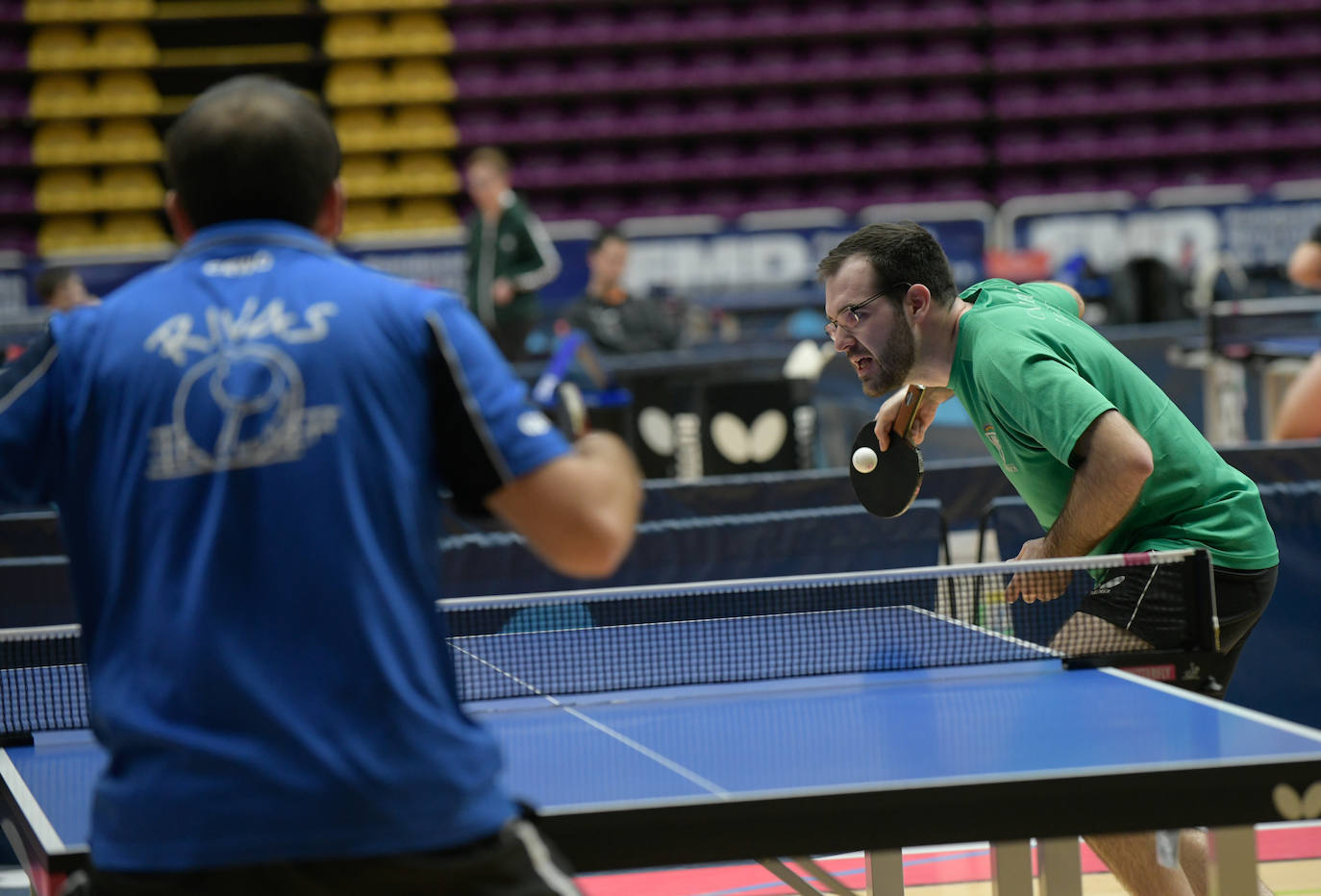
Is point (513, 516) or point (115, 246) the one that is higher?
point (115, 246)

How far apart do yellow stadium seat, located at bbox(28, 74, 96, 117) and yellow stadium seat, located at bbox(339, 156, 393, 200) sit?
2.62 meters

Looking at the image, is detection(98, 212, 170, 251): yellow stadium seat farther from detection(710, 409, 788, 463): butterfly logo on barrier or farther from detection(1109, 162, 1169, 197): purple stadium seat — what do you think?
detection(1109, 162, 1169, 197): purple stadium seat

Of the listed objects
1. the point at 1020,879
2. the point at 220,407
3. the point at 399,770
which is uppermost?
the point at 220,407

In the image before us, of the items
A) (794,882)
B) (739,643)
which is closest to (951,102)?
(739,643)

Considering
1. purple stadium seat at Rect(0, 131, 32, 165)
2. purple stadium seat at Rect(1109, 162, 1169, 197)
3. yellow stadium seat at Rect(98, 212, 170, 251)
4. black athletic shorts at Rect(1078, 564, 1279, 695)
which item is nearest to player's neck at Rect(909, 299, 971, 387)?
black athletic shorts at Rect(1078, 564, 1279, 695)

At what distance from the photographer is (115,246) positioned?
1581cm

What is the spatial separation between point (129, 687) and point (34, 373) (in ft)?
1.08

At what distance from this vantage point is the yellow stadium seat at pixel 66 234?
1594 centimetres

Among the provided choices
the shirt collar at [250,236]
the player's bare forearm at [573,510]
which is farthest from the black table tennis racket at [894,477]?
the shirt collar at [250,236]

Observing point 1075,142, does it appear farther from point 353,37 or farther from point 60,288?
point 60,288

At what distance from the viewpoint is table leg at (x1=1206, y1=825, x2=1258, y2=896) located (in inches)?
80.7

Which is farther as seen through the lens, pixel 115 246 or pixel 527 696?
pixel 115 246

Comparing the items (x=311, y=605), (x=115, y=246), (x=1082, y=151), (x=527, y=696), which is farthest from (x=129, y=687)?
(x=1082, y=151)

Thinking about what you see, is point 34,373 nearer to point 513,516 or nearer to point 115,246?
point 513,516
